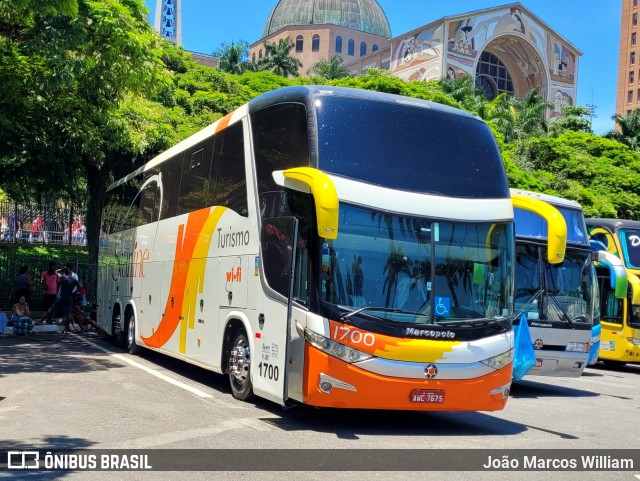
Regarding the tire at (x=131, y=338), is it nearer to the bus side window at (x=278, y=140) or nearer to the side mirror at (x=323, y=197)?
the bus side window at (x=278, y=140)

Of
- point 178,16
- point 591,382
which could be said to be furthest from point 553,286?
point 178,16

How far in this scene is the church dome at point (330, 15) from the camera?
122438mm

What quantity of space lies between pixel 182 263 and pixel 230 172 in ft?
8.32

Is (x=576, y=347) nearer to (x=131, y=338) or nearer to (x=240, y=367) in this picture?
(x=240, y=367)

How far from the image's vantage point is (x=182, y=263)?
43.7 ft

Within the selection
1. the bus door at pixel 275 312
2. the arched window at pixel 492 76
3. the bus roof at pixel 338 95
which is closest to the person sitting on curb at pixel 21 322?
the bus door at pixel 275 312

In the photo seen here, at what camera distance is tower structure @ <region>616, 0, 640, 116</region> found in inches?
5261

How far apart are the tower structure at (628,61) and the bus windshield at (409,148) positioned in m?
134

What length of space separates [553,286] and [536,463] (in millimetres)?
6590

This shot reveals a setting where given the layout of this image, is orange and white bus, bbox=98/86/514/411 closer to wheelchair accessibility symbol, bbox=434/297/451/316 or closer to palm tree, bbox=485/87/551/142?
wheelchair accessibility symbol, bbox=434/297/451/316

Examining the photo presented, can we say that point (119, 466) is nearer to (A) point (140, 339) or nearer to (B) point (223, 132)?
(B) point (223, 132)

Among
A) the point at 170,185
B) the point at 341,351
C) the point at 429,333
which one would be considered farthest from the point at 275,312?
the point at 170,185

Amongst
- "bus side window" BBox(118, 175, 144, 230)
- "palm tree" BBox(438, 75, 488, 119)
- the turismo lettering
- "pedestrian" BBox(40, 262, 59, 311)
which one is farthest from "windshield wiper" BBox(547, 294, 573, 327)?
"palm tree" BBox(438, 75, 488, 119)

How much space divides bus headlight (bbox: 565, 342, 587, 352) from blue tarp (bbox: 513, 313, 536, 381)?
1.61m
